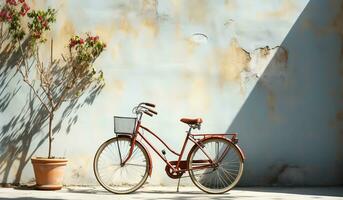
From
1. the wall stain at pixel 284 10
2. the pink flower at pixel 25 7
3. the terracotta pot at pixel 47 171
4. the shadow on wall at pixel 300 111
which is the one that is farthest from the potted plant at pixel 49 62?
the wall stain at pixel 284 10

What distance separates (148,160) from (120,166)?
17.5 inches

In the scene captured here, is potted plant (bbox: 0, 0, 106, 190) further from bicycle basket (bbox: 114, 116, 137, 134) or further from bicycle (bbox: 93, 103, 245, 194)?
bicycle basket (bbox: 114, 116, 137, 134)

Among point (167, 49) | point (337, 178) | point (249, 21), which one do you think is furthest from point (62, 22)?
point (337, 178)

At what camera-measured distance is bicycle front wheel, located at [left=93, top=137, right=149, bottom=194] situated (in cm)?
678

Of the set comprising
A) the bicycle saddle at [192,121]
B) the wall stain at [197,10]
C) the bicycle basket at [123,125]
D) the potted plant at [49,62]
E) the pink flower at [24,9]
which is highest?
the wall stain at [197,10]

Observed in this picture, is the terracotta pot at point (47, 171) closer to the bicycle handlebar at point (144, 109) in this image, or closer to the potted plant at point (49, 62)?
the potted plant at point (49, 62)

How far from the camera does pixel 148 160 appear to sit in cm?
676

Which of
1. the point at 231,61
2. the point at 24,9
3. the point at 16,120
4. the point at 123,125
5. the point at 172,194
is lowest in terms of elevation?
the point at 172,194

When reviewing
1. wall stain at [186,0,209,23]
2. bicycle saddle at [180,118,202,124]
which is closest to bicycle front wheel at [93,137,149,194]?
bicycle saddle at [180,118,202,124]

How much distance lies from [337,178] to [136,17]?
376 cm

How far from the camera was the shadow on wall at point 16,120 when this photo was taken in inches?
280

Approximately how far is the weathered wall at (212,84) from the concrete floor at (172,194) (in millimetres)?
302

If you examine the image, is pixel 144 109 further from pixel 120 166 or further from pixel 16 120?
pixel 16 120

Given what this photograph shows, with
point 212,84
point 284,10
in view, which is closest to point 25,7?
point 212,84
